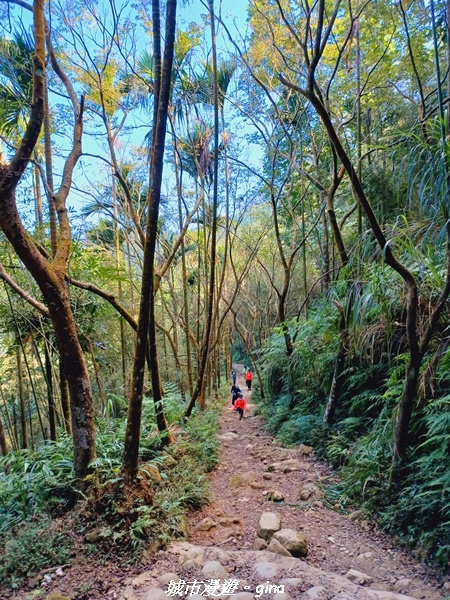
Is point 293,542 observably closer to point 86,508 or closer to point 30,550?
point 86,508

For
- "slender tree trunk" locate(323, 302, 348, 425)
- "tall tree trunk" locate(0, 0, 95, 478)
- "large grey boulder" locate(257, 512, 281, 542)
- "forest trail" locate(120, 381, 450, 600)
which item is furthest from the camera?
"slender tree trunk" locate(323, 302, 348, 425)

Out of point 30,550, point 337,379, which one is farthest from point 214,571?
point 337,379

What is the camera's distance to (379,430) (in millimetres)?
2996

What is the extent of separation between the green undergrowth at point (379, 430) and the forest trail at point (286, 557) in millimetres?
175

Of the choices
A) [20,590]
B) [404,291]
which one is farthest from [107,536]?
[404,291]

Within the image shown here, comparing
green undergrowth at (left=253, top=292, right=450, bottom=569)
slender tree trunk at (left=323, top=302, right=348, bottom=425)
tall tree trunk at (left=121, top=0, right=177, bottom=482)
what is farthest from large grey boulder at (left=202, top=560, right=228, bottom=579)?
slender tree trunk at (left=323, top=302, right=348, bottom=425)

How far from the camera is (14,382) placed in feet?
28.1

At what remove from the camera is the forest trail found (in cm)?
181

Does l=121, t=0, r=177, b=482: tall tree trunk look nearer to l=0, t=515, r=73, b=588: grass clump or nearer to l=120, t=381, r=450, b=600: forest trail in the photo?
l=0, t=515, r=73, b=588: grass clump

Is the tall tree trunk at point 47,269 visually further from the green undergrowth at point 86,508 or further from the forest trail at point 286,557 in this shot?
the forest trail at point 286,557

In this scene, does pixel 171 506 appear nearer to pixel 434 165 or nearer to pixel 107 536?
pixel 107 536

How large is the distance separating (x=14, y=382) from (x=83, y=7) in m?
8.25

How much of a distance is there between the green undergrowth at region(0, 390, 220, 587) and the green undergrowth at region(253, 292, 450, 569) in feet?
5.03

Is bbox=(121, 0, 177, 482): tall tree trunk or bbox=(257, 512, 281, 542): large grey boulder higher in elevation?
bbox=(121, 0, 177, 482): tall tree trunk
